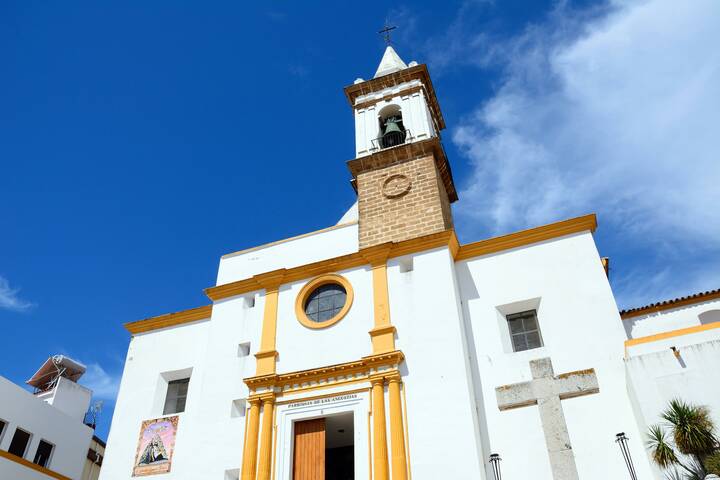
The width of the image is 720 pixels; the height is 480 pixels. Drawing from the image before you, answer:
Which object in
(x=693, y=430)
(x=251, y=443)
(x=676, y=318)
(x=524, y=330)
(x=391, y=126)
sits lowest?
(x=693, y=430)

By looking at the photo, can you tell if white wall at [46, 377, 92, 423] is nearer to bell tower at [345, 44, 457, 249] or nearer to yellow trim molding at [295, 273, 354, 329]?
yellow trim molding at [295, 273, 354, 329]

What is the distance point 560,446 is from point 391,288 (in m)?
5.23

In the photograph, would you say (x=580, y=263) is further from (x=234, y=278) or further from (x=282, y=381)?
(x=234, y=278)

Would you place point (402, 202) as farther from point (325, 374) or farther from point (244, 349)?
point (244, 349)

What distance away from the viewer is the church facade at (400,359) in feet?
39.5

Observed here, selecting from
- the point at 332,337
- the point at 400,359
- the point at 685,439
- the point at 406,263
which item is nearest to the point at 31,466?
the point at 332,337

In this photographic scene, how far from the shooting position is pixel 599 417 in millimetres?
12008

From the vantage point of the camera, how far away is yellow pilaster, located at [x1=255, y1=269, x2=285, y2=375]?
576 inches

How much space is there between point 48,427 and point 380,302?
1230cm

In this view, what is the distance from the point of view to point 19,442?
17719 millimetres

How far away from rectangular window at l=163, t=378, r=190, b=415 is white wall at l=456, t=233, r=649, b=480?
810cm

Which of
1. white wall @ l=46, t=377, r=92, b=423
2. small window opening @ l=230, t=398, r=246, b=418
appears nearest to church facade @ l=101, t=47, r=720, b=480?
small window opening @ l=230, t=398, r=246, b=418

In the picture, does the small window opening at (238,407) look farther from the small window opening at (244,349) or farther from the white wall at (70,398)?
the white wall at (70,398)

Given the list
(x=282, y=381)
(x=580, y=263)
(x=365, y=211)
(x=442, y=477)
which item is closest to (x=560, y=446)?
(x=442, y=477)
